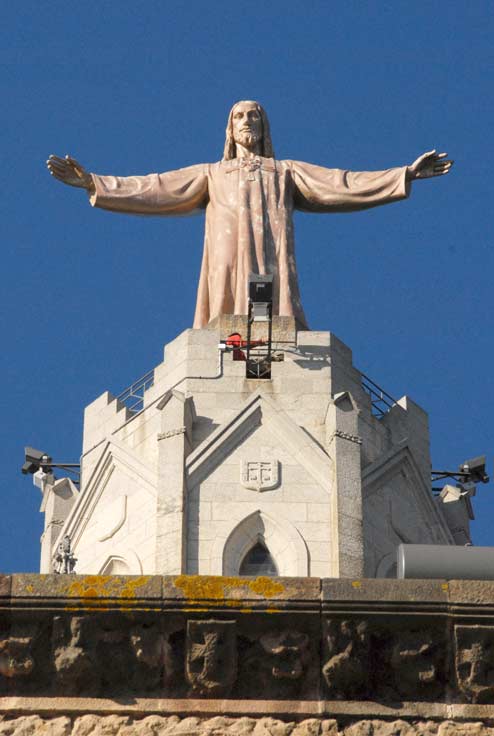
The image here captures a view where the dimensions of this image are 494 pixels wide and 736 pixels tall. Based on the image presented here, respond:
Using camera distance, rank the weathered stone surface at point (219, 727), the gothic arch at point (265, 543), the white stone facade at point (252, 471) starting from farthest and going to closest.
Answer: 1. the white stone facade at point (252, 471)
2. the gothic arch at point (265, 543)
3. the weathered stone surface at point (219, 727)

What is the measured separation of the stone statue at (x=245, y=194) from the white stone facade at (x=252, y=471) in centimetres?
164

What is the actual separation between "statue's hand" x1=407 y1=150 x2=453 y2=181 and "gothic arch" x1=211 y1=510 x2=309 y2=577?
7.20 metres

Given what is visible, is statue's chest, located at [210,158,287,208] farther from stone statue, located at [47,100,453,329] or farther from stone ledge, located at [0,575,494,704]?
stone ledge, located at [0,575,494,704]

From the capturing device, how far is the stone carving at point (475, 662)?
1582 centimetres

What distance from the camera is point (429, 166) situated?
33.2 meters

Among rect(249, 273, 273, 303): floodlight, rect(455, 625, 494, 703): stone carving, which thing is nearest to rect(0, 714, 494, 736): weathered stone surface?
rect(455, 625, 494, 703): stone carving

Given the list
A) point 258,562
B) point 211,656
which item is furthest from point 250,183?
A: point 211,656

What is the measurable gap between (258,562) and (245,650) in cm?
1261

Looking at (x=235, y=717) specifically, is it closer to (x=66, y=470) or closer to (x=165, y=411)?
(x=165, y=411)

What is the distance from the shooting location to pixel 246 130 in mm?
34469

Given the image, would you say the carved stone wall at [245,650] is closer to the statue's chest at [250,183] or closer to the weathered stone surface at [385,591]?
the weathered stone surface at [385,591]

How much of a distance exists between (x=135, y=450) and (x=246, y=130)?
6635 mm

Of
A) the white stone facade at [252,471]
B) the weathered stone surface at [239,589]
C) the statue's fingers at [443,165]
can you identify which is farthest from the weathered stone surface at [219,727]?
the statue's fingers at [443,165]

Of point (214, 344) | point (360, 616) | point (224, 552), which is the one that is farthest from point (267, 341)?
point (360, 616)
